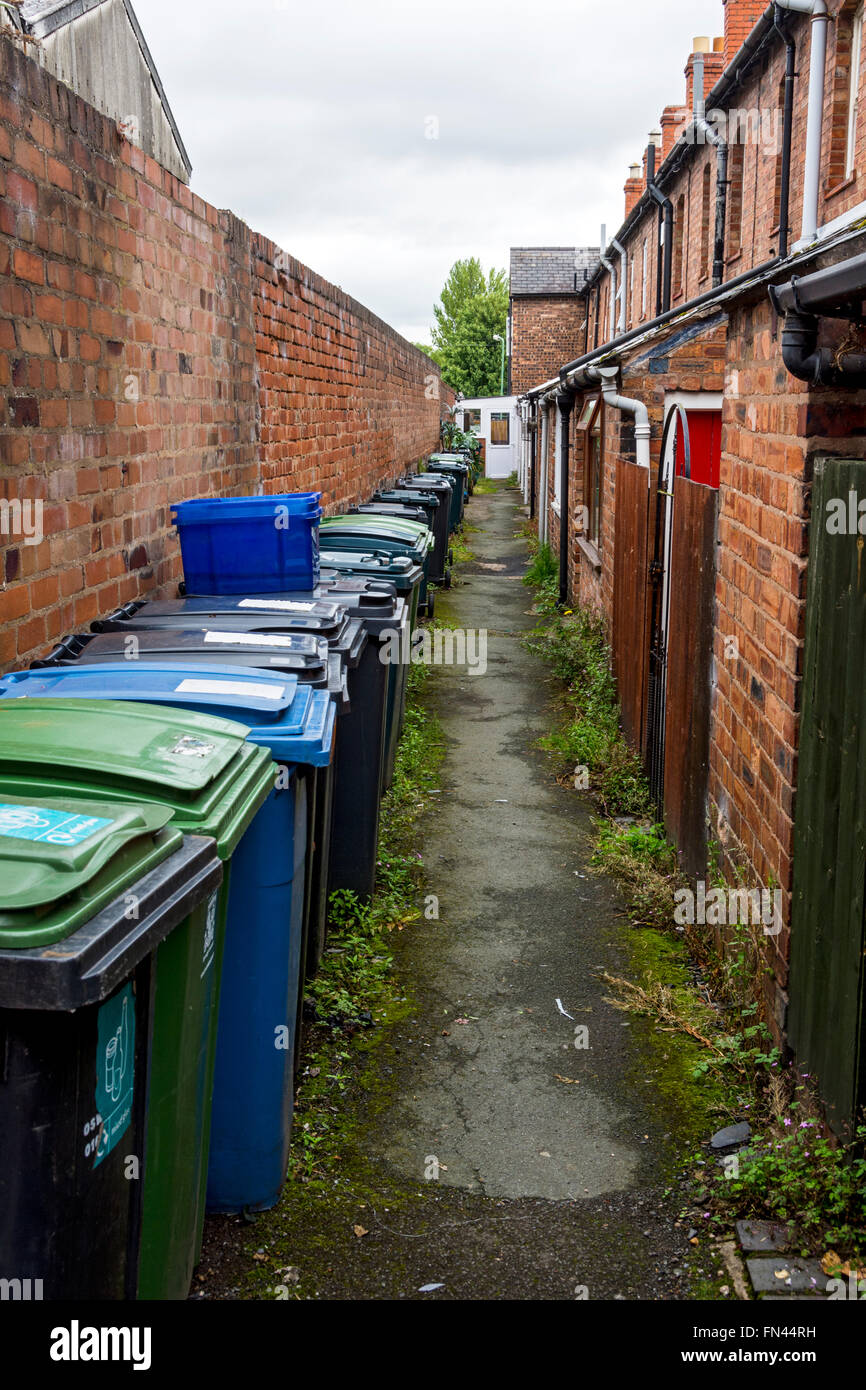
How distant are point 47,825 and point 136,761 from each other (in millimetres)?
518

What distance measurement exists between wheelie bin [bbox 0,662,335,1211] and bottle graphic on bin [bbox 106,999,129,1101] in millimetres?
973

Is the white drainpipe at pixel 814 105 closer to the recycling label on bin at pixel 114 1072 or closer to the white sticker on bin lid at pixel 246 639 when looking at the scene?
the white sticker on bin lid at pixel 246 639

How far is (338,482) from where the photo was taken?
36.9 feet

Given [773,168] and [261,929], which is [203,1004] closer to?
[261,929]

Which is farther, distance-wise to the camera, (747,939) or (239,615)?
(239,615)

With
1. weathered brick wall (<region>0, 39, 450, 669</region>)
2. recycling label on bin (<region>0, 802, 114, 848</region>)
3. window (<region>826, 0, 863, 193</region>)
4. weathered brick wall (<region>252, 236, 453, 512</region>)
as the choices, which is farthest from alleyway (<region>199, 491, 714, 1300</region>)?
window (<region>826, 0, 863, 193</region>)

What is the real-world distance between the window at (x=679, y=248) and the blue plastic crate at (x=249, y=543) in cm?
1497

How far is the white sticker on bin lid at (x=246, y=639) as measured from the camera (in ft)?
13.5

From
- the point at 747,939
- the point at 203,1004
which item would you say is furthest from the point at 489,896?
the point at 203,1004

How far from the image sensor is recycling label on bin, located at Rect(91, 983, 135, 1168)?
1949mm

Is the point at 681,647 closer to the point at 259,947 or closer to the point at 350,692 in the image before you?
the point at 350,692

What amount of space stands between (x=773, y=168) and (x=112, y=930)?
13398 mm

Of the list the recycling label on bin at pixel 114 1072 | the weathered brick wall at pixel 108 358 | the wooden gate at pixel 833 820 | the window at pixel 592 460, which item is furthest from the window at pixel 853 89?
the recycling label on bin at pixel 114 1072

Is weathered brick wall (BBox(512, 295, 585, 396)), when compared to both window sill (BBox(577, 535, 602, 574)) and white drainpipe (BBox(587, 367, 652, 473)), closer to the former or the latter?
window sill (BBox(577, 535, 602, 574))
